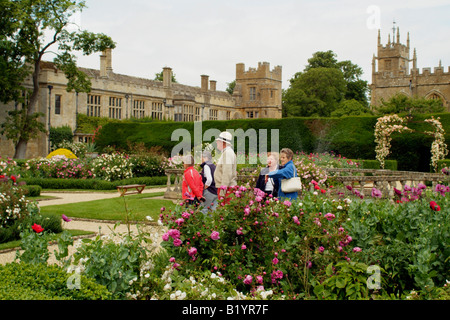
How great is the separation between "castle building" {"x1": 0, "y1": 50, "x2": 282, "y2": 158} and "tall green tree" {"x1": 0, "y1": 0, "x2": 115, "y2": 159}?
2742 mm

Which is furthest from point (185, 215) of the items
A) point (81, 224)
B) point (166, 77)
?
point (166, 77)

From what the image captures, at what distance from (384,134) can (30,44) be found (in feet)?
55.9

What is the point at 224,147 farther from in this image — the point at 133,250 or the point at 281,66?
the point at 281,66

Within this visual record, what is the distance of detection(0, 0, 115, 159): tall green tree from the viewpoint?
869 inches

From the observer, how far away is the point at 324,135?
66.9 ft

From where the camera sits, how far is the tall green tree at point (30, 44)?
2206cm

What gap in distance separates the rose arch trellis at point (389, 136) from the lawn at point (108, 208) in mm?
9479

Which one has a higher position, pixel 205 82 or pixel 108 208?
pixel 205 82

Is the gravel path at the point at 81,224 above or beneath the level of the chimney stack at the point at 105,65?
beneath

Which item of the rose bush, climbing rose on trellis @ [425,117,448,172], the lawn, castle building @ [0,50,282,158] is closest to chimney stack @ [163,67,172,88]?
castle building @ [0,50,282,158]

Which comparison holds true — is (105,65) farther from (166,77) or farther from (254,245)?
(254,245)

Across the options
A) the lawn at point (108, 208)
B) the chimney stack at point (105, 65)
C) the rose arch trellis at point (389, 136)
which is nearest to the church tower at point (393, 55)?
the chimney stack at point (105, 65)

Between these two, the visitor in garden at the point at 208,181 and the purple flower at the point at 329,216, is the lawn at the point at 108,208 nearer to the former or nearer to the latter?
the visitor in garden at the point at 208,181
